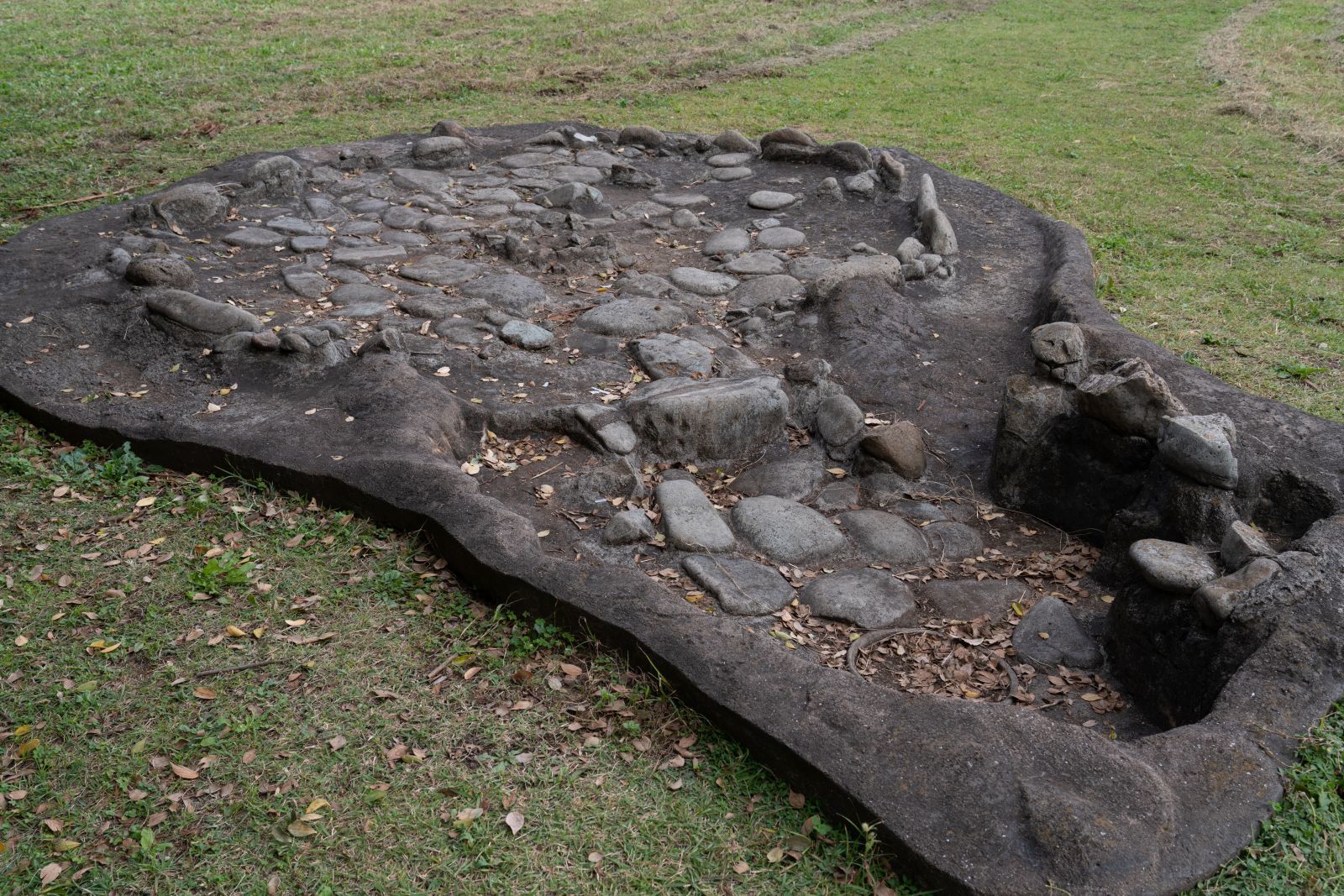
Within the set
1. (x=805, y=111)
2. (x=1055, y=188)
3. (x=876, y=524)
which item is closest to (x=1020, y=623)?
(x=876, y=524)

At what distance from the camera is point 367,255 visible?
581 centimetres

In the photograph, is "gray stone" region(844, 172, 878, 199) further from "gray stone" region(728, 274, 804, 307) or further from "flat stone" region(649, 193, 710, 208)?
"gray stone" region(728, 274, 804, 307)

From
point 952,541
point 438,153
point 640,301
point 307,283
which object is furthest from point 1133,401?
point 438,153

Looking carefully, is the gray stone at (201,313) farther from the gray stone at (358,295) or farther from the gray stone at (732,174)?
the gray stone at (732,174)

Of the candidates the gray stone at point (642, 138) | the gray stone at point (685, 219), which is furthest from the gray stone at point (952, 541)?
the gray stone at point (642, 138)

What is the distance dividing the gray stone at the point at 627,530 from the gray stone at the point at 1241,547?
185 cm

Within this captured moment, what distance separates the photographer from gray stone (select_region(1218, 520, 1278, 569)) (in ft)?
9.66

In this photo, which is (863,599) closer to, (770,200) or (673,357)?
(673,357)

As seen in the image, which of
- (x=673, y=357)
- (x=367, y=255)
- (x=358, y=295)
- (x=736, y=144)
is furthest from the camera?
(x=736, y=144)

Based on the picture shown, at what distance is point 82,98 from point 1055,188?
8724mm

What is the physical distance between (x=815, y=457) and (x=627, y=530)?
3.46ft

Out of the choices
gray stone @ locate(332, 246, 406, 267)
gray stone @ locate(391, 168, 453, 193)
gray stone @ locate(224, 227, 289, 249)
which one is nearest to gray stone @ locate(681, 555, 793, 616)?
gray stone @ locate(332, 246, 406, 267)

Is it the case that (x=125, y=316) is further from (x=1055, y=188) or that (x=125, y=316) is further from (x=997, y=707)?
(x=1055, y=188)

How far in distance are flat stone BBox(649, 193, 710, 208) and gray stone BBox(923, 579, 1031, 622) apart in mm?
4090
